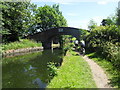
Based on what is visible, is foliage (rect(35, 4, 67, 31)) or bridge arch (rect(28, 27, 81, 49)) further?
foliage (rect(35, 4, 67, 31))

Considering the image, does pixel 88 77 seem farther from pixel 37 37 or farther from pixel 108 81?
pixel 37 37

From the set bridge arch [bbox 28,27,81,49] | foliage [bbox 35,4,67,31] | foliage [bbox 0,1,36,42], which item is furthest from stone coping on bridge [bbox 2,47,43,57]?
foliage [bbox 35,4,67,31]

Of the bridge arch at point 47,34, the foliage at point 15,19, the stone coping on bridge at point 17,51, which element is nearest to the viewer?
the stone coping on bridge at point 17,51

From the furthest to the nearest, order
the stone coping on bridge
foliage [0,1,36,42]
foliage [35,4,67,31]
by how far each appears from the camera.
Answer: foliage [35,4,67,31] → foliage [0,1,36,42] → the stone coping on bridge

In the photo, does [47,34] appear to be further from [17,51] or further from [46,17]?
[17,51]

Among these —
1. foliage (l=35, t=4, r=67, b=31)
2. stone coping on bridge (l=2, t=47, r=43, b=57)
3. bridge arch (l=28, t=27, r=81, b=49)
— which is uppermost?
foliage (l=35, t=4, r=67, b=31)

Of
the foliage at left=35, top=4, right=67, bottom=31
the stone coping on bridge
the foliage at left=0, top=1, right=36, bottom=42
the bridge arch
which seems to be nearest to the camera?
the stone coping on bridge

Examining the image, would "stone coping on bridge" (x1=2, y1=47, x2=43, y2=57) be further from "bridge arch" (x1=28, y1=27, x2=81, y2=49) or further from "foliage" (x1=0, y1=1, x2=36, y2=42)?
"bridge arch" (x1=28, y1=27, x2=81, y2=49)

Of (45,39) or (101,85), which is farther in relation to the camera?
(45,39)


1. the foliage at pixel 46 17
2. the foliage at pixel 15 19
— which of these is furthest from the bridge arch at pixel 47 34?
the foliage at pixel 46 17

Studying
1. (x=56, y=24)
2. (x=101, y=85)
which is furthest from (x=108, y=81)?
(x=56, y=24)

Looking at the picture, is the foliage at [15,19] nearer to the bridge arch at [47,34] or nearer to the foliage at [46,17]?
the bridge arch at [47,34]

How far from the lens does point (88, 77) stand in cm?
668

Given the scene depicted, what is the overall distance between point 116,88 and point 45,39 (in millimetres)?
27673
